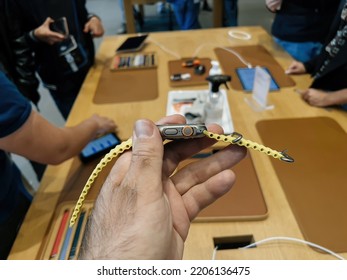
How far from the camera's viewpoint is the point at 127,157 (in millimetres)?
501

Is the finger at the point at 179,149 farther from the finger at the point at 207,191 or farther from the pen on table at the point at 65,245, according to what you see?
the pen on table at the point at 65,245

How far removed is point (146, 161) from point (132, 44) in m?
1.32

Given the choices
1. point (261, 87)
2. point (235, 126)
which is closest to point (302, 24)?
point (261, 87)

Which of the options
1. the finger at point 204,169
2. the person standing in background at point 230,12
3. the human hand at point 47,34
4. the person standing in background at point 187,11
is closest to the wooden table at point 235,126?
the finger at point 204,169

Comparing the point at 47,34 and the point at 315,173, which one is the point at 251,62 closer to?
the point at 315,173

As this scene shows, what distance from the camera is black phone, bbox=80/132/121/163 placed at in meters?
0.85

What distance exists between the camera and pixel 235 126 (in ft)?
3.18

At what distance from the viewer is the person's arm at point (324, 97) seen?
3.26 feet

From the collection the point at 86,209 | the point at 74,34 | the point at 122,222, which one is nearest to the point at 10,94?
the point at 86,209

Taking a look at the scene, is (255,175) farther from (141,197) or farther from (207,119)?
(141,197)

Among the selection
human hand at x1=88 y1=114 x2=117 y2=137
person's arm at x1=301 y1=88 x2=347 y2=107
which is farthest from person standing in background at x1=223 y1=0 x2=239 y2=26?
human hand at x1=88 y1=114 x2=117 y2=137

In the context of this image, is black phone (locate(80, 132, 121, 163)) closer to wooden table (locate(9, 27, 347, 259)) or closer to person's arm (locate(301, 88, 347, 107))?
wooden table (locate(9, 27, 347, 259))

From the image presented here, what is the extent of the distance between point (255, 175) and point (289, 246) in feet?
0.69

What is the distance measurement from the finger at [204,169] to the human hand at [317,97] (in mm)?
641
